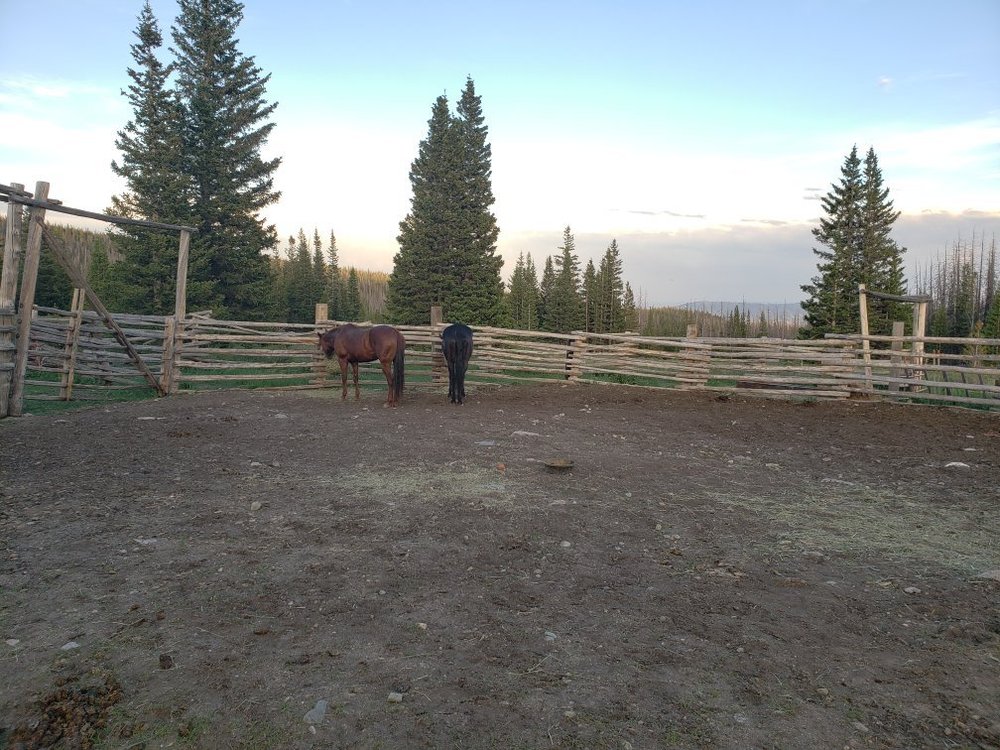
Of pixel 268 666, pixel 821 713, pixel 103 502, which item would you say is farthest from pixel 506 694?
pixel 103 502

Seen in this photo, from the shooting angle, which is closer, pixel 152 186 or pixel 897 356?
pixel 897 356

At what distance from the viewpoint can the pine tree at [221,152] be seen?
23.0 meters

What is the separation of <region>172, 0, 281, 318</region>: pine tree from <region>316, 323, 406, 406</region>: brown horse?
1370 centimetres

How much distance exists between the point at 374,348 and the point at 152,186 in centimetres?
1672

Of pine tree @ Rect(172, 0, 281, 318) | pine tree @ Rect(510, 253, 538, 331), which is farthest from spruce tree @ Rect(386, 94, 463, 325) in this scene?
pine tree @ Rect(510, 253, 538, 331)

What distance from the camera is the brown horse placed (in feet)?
35.0

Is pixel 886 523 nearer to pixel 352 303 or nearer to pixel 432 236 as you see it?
pixel 432 236

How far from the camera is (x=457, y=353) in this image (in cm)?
1097

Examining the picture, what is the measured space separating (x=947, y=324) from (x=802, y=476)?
48.2 m

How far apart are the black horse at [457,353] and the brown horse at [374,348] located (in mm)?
813

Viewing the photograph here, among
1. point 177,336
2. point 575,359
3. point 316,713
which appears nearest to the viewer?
point 316,713

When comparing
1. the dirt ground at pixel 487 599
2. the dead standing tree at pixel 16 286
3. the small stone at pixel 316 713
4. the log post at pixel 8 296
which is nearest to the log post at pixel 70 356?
the dead standing tree at pixel 16 286

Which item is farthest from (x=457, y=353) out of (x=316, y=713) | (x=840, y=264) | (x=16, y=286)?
(x=840, y=264)

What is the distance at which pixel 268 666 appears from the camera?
2.56 metres
